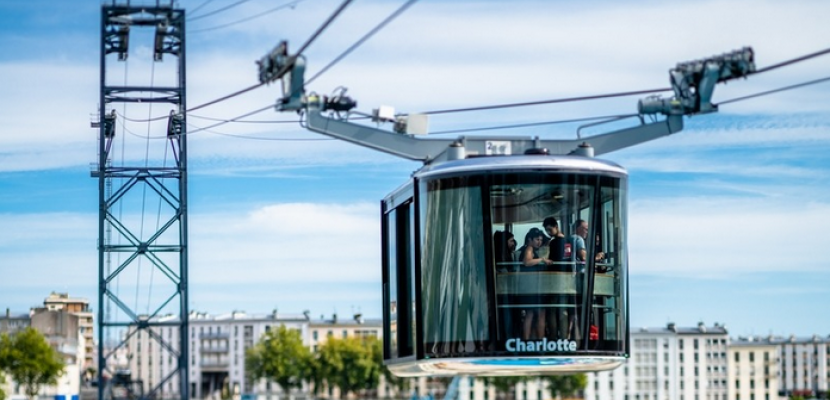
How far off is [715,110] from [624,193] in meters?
2.72

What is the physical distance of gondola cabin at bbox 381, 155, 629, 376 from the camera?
26797 millimetres

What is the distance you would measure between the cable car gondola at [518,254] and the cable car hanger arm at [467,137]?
0.13 ft

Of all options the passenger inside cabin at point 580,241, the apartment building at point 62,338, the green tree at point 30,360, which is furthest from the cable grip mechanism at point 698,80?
the apartment building at point 62,338

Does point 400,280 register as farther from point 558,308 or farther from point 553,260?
point 558,308

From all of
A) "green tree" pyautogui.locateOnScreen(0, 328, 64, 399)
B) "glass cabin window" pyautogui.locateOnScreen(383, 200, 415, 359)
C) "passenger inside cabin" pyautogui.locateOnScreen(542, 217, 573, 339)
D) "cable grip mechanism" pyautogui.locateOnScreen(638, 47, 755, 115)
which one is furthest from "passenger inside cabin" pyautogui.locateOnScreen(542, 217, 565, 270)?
"green tree" pyautogui.locateOnScreen(0, 328, 64, 399)

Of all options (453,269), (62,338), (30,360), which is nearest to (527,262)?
(453,269)

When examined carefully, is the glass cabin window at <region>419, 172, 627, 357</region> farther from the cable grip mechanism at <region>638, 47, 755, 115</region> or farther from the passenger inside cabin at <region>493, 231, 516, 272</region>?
the cable grip mechanism at <region>638, 47, 755, 115</region>

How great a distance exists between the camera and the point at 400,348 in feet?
98.6

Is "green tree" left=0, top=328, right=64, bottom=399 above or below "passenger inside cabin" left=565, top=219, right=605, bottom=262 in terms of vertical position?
below

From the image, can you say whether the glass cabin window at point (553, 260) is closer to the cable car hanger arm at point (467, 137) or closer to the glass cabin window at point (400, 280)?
the cable car hanger arm at point (467, 137)

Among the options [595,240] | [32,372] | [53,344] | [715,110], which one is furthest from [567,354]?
[53,344]

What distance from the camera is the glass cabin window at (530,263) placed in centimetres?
2680

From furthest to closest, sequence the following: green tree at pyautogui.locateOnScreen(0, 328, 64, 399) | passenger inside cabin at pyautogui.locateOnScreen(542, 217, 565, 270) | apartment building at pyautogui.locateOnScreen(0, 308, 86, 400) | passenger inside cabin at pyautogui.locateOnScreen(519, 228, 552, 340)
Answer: apartment building at pyautogui.locateOnScreen(0, 308, 86, 400)
green tree at pyautogui.locateOnScreen(0, 328, 64, 399)
passenger inside cabin at pyautogui.locateOnScreen(542, 217, 565, 270)
passenger inside cabin at pyautogui.locateOnScreen(519, 228, 552, 340)

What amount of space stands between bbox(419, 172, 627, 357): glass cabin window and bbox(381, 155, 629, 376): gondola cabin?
0.6 inches
